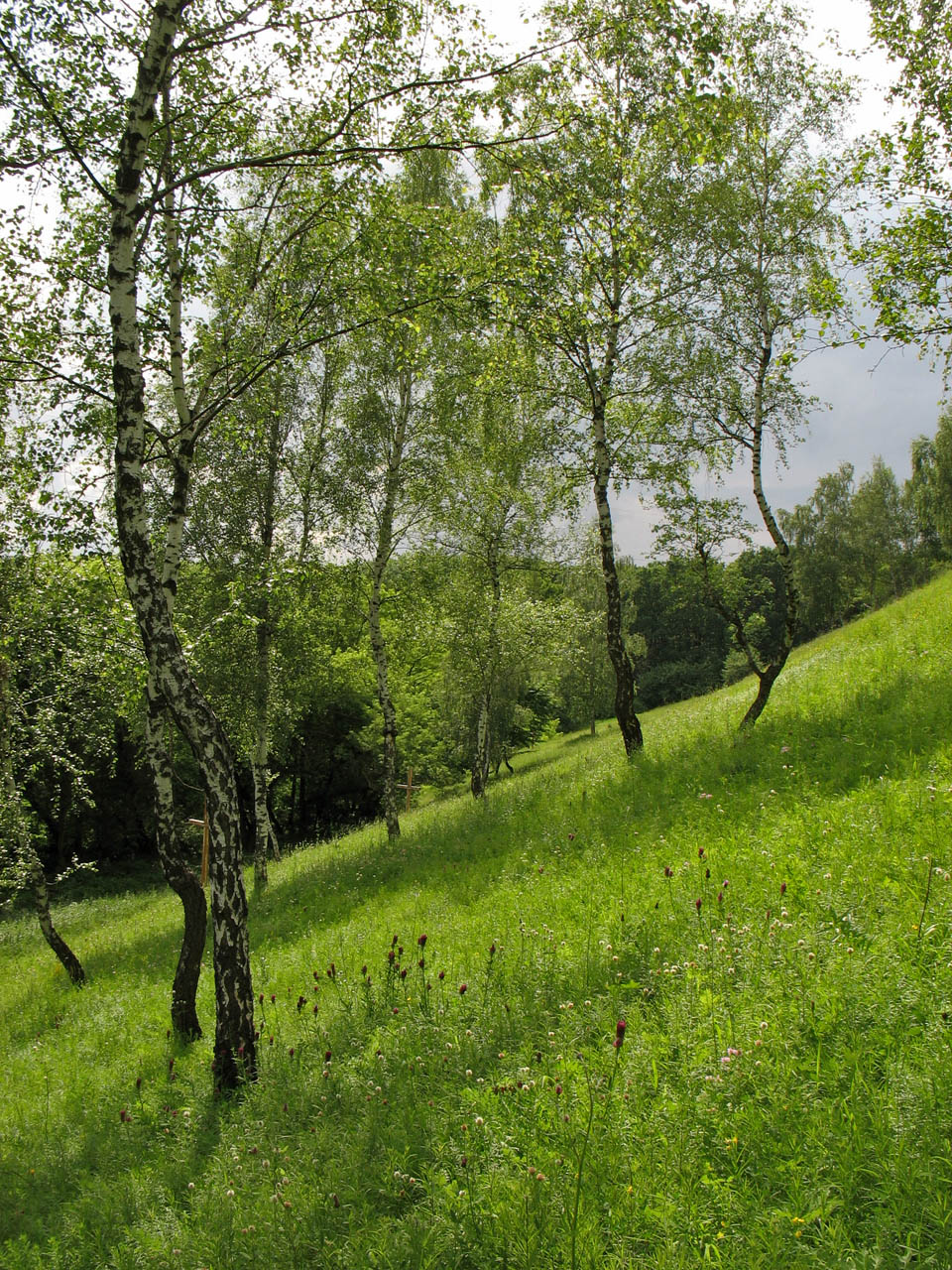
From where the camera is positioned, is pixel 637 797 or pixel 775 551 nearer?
pixel 637 797

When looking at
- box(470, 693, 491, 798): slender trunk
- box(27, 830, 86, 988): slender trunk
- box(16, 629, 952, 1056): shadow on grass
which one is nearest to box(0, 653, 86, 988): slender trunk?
box(27, 830, 86, 988): slender trunk

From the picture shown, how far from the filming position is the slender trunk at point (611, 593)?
14461 mm

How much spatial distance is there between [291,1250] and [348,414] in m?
17.9

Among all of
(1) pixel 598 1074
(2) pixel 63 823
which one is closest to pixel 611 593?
(1) pixel 598 1074

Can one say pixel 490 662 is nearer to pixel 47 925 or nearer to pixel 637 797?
pixel 637 797

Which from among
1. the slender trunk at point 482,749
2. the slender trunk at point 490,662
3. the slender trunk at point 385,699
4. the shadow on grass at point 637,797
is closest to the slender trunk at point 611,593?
the shadow on grass at point 637,797

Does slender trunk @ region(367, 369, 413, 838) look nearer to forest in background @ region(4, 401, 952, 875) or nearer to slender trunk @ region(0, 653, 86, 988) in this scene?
forest in background @ region(4, 401, 952, 875)

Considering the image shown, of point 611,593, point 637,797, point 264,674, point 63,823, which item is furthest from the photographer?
point 63,823

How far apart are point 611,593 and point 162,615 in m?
9.62

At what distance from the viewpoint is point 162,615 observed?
22.4ft

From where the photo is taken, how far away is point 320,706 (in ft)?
134

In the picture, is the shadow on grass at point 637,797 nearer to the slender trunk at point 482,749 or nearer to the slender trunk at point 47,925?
the slender trunk at point 47,925

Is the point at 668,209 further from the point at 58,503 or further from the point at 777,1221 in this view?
the point at 777,1221

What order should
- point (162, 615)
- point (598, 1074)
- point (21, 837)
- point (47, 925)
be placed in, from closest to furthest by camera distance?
point (598, 1074) < point (162, 615) < point (21, 837) < point (47, 925)
